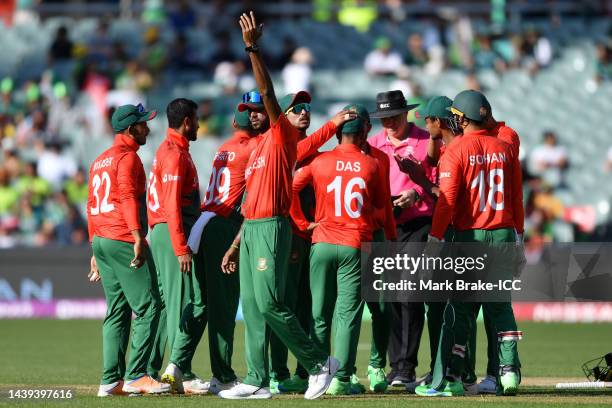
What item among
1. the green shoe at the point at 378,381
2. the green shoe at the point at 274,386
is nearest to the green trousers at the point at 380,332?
the green shoe at the point at 378,381

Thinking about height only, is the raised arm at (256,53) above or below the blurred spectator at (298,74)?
below

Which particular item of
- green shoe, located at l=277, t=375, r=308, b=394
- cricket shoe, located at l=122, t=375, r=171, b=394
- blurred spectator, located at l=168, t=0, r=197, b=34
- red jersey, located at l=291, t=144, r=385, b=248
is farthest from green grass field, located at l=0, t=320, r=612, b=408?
blurred spectator, located at l=168, t=0, r=197, b=34

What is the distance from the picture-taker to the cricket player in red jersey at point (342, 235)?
1088 centimetres

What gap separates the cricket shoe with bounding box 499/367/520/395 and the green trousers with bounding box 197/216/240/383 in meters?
2.44

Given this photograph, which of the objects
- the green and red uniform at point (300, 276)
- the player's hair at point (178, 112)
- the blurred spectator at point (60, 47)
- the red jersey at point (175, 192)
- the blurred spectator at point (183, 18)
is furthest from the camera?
the blurred spectator at point (183, 18)

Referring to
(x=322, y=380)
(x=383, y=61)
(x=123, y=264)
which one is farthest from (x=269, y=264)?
(x=383, y=61)

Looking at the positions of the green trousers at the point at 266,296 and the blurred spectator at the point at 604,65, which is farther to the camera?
the blurred spectator at the point at 604,65

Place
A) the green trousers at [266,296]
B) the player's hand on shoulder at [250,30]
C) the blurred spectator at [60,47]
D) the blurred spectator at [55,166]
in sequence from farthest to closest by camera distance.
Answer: the blurred spectator at [60,47] < the blurred spectator at [55,166] < the green trousers at [266,296] < the player's hand on shoulder at [250,30]

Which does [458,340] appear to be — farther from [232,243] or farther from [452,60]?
[452,60]

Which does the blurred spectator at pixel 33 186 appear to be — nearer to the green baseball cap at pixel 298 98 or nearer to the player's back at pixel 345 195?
the green baseball cap at pixel 298 98

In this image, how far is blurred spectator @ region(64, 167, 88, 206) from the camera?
957 inches

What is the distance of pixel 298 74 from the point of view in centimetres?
2748

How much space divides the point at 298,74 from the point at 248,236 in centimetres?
1733

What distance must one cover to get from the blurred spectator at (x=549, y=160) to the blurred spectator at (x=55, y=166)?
9.38 metres
